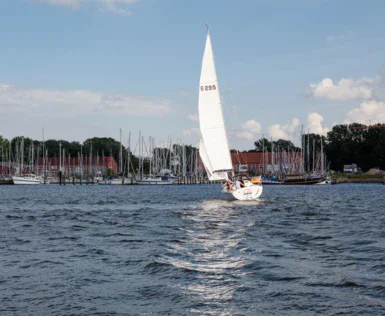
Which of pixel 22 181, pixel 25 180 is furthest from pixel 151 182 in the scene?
pixel 22 181

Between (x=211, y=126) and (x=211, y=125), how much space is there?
95 millimetres

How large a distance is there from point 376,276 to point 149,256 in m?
7.64

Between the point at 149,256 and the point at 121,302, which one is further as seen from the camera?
the point at 149,256

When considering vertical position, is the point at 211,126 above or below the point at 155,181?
above

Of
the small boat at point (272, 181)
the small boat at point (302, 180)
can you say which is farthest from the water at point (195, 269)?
the small boat at point (272, 181)

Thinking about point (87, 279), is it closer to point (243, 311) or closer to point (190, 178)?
point (243, 311)

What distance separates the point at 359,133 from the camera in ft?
626

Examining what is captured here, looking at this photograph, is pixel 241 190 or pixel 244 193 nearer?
pixel 241 190

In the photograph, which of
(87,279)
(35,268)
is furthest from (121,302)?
(35,268)

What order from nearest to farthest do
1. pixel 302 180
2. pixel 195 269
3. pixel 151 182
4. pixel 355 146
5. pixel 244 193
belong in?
pixel 195 269, pixel 244 193, pixel 302 180, pixel 151 182, pixel 355 146

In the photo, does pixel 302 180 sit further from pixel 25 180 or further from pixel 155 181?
pixel 25 180

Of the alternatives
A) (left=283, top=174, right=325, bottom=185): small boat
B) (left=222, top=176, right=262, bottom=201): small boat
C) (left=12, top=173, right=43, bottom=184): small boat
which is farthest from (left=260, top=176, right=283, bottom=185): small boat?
(left=222, top=176, right=262, bottom=201): small boat

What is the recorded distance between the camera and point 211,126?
154ft

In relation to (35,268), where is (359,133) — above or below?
above
